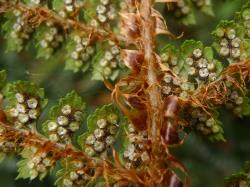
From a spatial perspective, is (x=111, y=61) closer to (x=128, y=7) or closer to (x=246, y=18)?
(x=128, y=7)

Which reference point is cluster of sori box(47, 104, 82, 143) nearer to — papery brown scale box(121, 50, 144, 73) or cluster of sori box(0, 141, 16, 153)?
cluster of sori box(0, 141, 16, 153)

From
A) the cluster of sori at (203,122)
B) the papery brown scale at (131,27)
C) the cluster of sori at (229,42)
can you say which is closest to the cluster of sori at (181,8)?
the cluster of sori at (229,42)

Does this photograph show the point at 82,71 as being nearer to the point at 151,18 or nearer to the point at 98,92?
the point at 98,92

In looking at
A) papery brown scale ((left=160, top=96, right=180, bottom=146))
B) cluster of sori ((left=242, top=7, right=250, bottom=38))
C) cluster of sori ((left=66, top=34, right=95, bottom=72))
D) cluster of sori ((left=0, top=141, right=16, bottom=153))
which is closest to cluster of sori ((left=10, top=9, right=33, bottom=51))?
cluster of sori ((left=66, top=34, right=95, bottom=72))

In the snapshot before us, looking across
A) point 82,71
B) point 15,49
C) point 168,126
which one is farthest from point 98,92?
point 168,126

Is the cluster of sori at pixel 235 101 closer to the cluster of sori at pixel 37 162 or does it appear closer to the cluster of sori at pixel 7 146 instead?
the cluster of sori at pixel 37 162

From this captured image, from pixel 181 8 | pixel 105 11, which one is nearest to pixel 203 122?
pixel 181 8

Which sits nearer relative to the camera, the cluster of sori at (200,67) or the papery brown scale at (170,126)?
the papery brown scale at (170,126)
